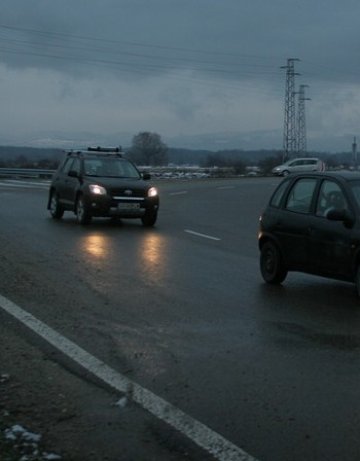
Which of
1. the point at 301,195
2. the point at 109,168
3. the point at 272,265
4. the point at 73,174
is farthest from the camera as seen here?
the point at 109,168

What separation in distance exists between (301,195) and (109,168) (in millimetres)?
9981

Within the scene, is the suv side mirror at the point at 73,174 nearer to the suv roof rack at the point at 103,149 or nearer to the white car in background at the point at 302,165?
the suv roof rack at the point at 103,149

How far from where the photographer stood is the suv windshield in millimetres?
18609

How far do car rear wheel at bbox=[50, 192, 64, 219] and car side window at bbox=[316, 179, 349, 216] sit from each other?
38.1 ft

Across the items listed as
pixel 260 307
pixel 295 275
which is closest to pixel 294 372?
pixel 260 307

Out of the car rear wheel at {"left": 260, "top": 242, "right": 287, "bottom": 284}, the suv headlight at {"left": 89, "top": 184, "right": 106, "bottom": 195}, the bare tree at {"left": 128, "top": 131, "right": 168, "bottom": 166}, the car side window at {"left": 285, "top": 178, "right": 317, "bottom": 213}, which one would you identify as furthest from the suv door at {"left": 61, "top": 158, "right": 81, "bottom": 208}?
the bare tree at {"left": 128, "top": 131, "right": 168, "bottom": 166}

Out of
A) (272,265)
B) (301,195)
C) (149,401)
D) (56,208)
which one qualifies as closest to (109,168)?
(56,208)

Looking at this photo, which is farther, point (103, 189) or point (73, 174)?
point (73, 174)

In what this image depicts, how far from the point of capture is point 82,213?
17953 mm

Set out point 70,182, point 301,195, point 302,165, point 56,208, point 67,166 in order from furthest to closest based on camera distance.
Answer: point 302,165, point 56,208, point 67,166, point 70,182, point 301,195

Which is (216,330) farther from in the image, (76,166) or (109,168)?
(76,166)

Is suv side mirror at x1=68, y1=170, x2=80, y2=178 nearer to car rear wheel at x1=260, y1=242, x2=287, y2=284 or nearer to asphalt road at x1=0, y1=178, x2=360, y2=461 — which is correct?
asphalt road at x1=0, y1=178, x2=360, y2=461

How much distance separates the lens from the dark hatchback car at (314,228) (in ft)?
27.8

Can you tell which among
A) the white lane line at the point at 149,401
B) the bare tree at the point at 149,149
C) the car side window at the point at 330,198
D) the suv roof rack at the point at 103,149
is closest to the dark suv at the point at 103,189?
the suv roof rack at the point at 103,149
